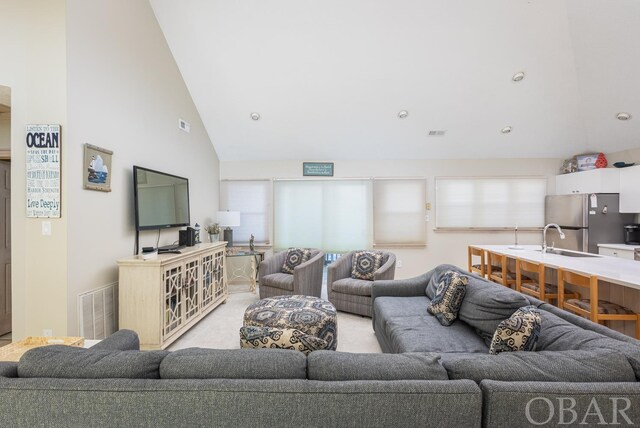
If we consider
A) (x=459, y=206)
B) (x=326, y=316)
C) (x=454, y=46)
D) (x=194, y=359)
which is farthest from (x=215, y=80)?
(x=459, y=206)

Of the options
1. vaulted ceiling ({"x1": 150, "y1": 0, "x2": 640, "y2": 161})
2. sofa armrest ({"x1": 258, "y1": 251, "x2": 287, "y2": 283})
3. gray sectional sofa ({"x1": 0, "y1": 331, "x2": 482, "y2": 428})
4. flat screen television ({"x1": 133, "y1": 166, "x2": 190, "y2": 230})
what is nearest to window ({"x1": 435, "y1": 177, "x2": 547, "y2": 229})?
vaulted ceiling ({"x1": 150, "y1": 0, "x2": 640, "y2": 161})

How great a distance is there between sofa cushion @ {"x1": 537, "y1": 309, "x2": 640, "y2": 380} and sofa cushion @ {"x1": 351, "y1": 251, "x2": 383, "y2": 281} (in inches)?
94.9

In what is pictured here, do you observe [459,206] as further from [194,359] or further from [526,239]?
[194,359]

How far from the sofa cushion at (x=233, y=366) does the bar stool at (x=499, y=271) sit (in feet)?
12.0

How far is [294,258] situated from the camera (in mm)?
4602

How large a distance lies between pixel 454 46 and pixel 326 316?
3.54 metres

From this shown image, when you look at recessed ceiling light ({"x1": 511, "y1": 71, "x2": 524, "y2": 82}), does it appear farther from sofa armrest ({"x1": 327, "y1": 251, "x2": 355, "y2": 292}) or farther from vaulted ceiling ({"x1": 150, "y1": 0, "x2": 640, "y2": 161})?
sofa armrest ({"x1": 327, "y1": 251, "x2": 355, "y2": 292})

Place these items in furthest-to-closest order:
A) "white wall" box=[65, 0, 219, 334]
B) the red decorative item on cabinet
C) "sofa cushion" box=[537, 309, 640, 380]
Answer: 1. the red decorative item on cabinet
2. "white wall" box=[65, 0, 219, 334]
3. "sofa cushion" box=[537, 309, 640, 380]

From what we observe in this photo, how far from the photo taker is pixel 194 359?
45.6 inches

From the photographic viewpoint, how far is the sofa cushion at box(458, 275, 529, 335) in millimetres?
2006

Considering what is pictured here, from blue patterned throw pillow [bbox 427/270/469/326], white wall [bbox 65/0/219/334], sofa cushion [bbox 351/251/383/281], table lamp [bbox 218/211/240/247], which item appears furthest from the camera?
table lamp [bbox 218/211/240/247]

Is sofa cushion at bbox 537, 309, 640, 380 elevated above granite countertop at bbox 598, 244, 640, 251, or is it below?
below

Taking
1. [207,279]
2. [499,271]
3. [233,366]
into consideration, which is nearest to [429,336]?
[233,366]

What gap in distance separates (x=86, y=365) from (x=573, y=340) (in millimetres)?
2136
